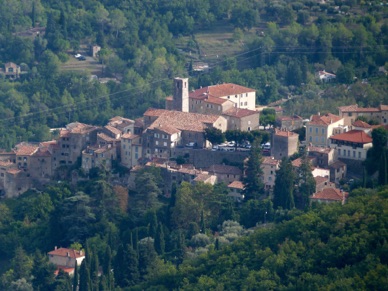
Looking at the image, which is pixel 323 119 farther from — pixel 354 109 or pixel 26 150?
pixel 26 150

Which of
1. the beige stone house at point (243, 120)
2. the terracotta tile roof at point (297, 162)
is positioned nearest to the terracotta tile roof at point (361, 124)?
the terracotta tile roof at point (297, 162)

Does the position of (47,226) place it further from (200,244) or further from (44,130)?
(44,130)

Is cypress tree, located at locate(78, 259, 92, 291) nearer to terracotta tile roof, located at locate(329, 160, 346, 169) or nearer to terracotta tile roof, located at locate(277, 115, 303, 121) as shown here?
terracotta tile roof, located at locate(329, 160, 346, 169)

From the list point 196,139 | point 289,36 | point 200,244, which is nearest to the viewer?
point 200,244

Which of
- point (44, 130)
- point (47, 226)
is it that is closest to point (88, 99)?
point (44, 130)

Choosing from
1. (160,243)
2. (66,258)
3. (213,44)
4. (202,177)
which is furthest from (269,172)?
(213,44)

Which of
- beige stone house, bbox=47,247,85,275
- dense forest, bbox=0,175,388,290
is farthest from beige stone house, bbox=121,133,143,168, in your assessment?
beige stone house, bbox=47,247,85,275
